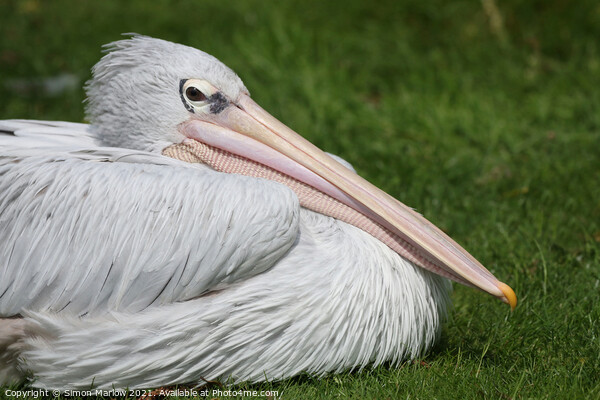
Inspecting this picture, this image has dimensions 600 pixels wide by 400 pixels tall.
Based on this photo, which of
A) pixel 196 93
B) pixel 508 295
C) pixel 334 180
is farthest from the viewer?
pixel 196 93

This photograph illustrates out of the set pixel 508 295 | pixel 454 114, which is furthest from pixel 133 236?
pixel 454 114

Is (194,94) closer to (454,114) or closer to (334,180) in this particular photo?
(334,180)

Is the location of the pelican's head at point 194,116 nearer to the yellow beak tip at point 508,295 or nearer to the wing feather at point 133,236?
the wing feather at point 133,236

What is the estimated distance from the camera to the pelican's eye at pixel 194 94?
3.99 meters

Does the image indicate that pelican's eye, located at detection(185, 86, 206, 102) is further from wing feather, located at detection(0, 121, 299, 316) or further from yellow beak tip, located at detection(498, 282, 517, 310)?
yellow beak tip, located at detection(498, 282, 517, 310)

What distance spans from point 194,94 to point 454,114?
3284 millimetres

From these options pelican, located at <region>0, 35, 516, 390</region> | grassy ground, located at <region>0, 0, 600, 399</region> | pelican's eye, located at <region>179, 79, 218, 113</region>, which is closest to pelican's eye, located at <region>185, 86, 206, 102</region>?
pelican's eye, located at <region>179, 79, 218, 113</region>

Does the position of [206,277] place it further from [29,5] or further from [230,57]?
[29,5]

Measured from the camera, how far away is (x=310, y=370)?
3.62 meters

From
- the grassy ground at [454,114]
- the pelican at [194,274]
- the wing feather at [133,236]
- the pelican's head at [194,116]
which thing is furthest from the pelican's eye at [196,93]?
the grassy ground at [454,114]

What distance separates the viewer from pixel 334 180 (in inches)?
151

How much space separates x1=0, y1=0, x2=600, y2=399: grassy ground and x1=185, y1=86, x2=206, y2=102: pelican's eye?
4.59ft

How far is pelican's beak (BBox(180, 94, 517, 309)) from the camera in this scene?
3.68 meters

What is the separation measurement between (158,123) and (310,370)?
1.39 meters
